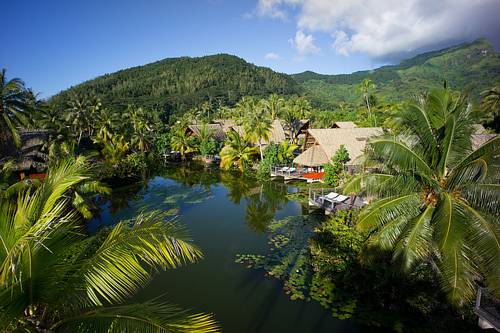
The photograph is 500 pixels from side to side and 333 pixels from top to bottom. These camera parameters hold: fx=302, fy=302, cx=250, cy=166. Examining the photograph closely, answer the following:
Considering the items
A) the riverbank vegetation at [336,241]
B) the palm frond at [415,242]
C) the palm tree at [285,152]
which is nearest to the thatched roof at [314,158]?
the palm tree at [285,152]

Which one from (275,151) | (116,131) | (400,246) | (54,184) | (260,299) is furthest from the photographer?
(116,131)

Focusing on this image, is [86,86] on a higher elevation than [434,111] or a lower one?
higher

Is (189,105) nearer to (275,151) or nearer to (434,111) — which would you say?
(275,151)

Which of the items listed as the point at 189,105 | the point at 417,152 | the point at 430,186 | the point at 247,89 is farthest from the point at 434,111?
the point at 247,89

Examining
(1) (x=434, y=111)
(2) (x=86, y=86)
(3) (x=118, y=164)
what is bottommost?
(3) (x=118, y=164)

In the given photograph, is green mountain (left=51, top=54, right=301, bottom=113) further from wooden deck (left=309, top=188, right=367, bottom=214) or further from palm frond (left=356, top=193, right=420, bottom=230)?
palm frond (left=356, top=193, right=420, bottom=230)

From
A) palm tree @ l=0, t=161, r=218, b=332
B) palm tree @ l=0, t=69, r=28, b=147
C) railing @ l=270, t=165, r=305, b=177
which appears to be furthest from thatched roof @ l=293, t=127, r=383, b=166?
palm tree @ l=0, t=161, r=218, b=332
